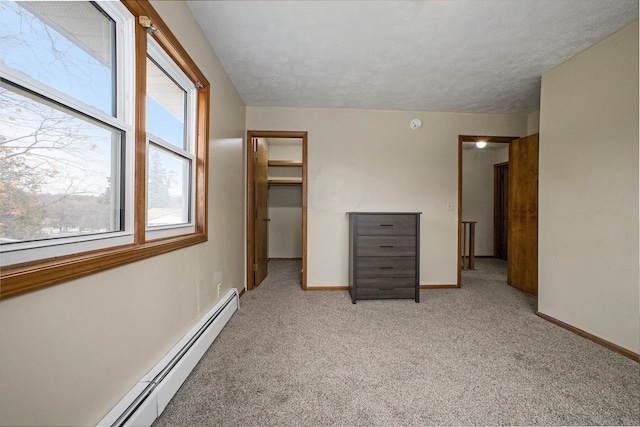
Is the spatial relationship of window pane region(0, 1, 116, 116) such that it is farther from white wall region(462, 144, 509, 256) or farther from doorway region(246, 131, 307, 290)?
white wall region(462, 144, 509, 256)

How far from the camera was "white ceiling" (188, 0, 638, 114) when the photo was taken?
1.60 m

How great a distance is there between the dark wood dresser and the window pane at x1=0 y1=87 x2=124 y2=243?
2.15 meters

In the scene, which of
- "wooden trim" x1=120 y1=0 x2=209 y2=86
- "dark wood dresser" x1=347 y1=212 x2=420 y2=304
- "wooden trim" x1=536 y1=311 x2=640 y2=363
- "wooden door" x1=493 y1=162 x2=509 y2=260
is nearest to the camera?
"wooden trim" x1=120 y1=0 x2=209 y2=86

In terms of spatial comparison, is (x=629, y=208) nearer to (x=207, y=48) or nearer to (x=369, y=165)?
(x=369, y=165)

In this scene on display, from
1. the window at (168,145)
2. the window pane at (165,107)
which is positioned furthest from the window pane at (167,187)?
the window pane at (165,107)

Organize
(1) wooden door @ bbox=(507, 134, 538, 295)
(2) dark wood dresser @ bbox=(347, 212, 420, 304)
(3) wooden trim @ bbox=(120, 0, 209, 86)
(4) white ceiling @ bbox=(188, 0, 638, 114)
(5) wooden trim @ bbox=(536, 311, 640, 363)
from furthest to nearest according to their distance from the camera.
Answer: (1) wooden door @ bbox=(507, 134, 538, 295), (2) dark wood dresser @ bbox=(347, 212, 420, 304), (5) wooden trim @ bbox=(536, 311, 640, 363), (4) white ceiling @ bbox=(188, 0, 638, 114), (3) wooden trim @ bbox=(120, 0, 209, 86)

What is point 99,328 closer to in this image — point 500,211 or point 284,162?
point 284,162

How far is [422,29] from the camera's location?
1.79 metres

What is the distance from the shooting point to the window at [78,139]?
28.9 inches

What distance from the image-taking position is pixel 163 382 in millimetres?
1212

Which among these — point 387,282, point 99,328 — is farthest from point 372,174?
point 99,328

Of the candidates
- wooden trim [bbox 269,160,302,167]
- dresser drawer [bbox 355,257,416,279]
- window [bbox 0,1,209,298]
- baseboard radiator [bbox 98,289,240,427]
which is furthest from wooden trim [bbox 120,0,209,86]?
wooden trim [bbox 269,160,302,167]

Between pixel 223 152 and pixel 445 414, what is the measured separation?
8.11ft

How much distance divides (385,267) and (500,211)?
4.02m
